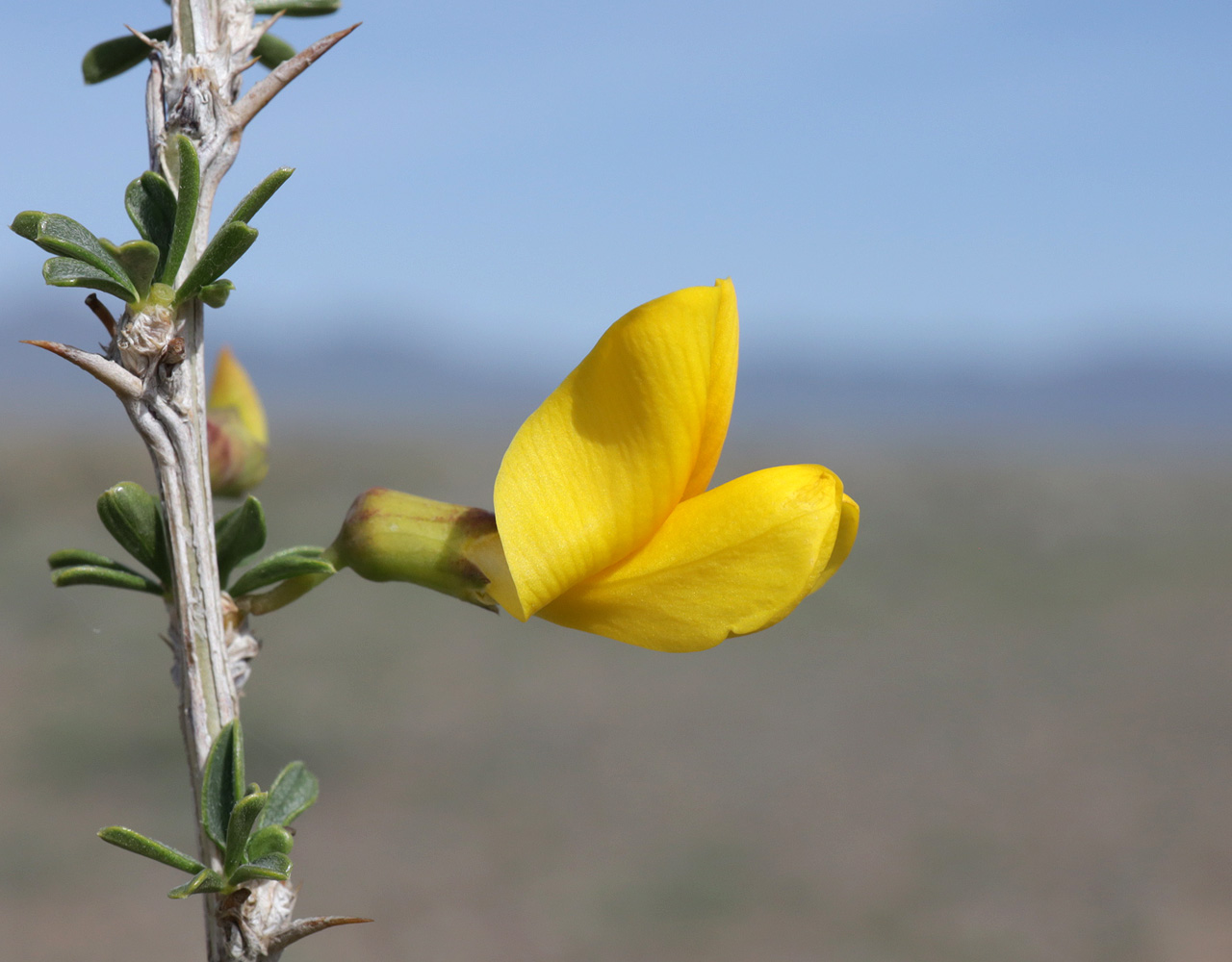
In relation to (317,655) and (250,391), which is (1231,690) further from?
(250,391)

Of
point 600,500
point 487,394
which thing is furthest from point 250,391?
point 487,394

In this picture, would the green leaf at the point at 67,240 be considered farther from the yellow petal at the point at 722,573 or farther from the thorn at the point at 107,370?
the yellow petal at the point at 722,573

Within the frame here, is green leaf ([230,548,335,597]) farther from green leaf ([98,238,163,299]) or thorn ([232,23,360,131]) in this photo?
thorn ([232,23,360,131])

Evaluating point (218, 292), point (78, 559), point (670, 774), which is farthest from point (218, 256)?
point (670, 774)

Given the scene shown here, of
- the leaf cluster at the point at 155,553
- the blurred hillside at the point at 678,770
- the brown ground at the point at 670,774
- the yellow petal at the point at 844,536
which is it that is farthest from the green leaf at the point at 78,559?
the blurred hillside at the point at 678,770

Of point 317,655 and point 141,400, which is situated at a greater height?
point 141,400

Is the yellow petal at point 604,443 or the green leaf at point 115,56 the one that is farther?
the green leaf at point 115,56

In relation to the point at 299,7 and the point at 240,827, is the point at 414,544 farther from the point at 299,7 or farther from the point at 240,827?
the point at 299,7
